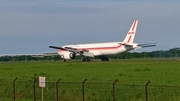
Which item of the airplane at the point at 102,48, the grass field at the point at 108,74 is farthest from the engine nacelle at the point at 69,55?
the grass field at the point at 108,74

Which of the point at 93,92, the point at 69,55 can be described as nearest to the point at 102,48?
the point at 69,55

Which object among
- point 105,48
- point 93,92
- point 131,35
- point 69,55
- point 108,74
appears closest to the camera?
point 93,92

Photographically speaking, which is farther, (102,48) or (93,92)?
(102,48)

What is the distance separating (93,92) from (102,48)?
69.8m

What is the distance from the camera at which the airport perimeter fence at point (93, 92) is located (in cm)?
2592

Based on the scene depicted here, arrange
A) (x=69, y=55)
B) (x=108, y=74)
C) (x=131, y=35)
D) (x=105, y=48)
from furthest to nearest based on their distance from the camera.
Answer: (x=131, y=35), (x=69, y=55), (x=105, y=48), (x=108, y=74)

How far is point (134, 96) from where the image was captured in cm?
2745

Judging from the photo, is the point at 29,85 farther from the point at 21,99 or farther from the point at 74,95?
the point at 74,95

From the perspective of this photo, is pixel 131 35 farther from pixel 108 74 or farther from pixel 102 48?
pixel 108 74

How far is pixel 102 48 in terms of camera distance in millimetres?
99250

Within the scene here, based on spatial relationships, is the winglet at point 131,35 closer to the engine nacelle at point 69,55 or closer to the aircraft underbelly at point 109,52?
the aircraft underbelly at point 109,52

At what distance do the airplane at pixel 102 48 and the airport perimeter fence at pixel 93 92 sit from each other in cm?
6242

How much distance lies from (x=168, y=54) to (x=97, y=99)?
12796 cm

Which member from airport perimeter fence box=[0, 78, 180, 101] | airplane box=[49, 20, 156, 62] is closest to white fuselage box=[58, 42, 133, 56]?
airplane box=[49, 20, 156, 62]
